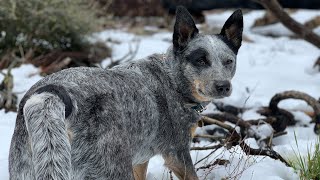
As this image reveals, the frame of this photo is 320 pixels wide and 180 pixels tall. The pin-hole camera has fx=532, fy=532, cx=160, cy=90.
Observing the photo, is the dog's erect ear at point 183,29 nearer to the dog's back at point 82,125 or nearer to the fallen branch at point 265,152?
the dog's back at point 82,125

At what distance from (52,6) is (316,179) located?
21.8ft

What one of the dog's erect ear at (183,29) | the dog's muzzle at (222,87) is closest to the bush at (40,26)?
the dog's erect ear at (183,29)

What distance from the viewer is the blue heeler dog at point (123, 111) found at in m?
2.61

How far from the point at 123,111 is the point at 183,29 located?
1020 millimetres

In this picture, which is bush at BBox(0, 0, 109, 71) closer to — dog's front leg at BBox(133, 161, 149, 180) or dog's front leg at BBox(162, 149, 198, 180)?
dog's front leg at BBox(133, 161, 149, 180)

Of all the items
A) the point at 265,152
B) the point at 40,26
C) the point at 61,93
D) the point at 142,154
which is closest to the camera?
the point at 61,93

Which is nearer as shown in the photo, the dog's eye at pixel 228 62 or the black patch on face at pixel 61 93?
the black patch on face at pixel 61 93

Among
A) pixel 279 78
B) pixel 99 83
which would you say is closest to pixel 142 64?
pixel 99 83

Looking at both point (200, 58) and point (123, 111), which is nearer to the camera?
point (123, 111)

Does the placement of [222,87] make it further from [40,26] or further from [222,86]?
[40,26]

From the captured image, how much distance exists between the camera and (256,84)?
8.36m

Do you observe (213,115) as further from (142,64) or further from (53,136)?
(53,136)

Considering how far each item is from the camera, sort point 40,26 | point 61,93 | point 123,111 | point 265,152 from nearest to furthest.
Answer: point 61,93 → point 123,111 → point 265,152 → point 40,26

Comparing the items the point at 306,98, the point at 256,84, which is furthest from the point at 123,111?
the point at 256,84
